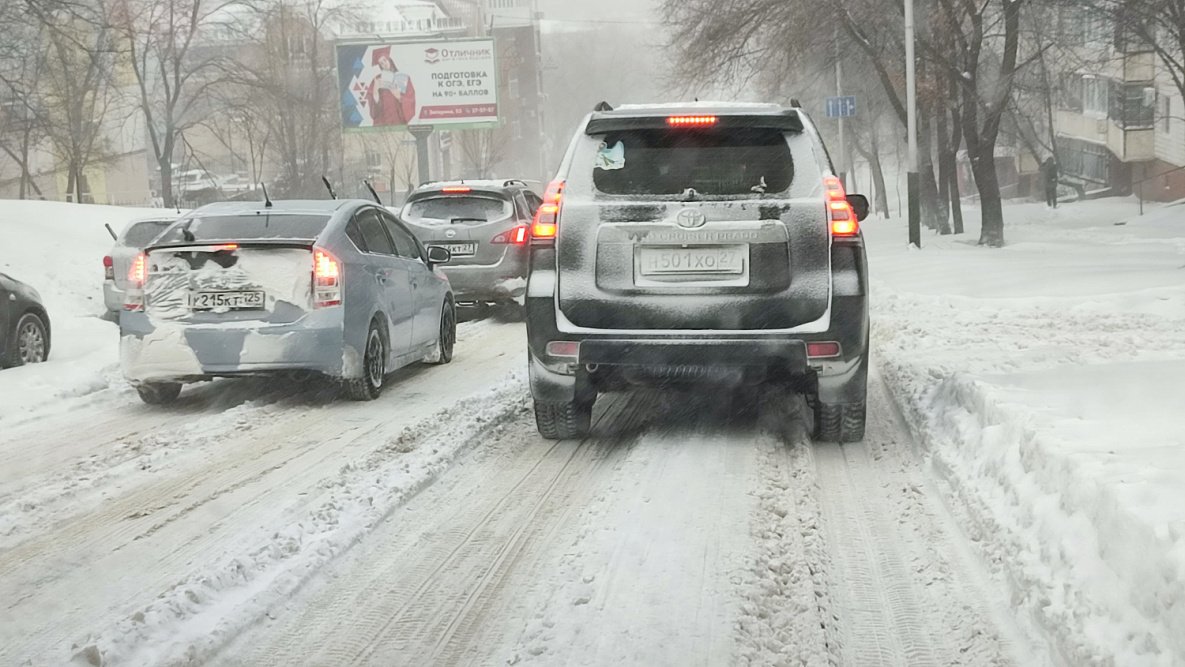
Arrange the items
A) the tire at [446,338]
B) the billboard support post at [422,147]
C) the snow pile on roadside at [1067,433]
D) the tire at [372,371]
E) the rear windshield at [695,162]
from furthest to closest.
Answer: the billboard support post at [422,147]
the tire at [446,338]
the tire at [372,371]
the rear windshield at [695,162]
the snow pile on roadside at [1067,433]

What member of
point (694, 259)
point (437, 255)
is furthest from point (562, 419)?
point (437, 255)

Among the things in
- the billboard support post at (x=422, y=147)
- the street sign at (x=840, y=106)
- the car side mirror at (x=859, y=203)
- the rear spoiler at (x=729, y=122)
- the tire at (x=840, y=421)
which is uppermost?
the billboard support post at (x=422, y=147)

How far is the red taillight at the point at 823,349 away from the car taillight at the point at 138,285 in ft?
15.7

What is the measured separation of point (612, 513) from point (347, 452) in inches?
83.3

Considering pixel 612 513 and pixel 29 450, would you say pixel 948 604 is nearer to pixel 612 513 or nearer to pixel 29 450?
pixel 612 513

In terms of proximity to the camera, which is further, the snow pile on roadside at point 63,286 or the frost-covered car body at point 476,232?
the frost-covered car body at point 476,232

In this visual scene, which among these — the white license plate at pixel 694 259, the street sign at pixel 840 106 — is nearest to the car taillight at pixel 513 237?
the white license plate at pixel 694 259

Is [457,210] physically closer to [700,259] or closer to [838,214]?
[700,259]

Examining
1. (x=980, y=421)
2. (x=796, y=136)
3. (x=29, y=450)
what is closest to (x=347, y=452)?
(x=29, y=450)

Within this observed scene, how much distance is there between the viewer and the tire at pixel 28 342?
11413 millimetres

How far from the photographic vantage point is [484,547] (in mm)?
5141

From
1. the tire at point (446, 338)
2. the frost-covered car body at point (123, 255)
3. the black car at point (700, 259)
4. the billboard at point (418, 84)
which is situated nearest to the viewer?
the black car at point (700, 259)

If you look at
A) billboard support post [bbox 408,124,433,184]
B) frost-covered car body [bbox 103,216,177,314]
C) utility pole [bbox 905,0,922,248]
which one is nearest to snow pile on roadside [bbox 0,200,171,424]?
frost-covered car body [bbox 103,216,177,314]

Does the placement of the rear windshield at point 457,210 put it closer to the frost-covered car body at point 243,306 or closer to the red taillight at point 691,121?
the frost-covered car body at point 243,306
